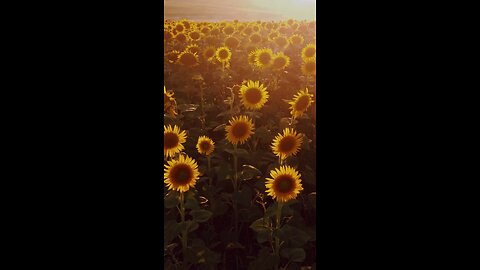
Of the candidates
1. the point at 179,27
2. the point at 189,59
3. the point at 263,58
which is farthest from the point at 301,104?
the point at 179,27

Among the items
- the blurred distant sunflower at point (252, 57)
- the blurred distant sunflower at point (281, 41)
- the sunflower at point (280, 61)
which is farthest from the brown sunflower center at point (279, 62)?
the blurred distant sunflower at point (281, 41)

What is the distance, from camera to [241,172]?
213 cm

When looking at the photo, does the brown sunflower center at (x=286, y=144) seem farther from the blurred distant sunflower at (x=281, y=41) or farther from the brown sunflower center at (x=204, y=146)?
the blurred distant sunflower at (x=281, y=41)

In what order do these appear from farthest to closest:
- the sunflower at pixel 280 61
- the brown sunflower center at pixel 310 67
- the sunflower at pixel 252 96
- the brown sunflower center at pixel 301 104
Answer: the sunflower at pixel 280 61 → the brown sunflower center at pixel 310 67 → the sunflower at pixel 252 96 → the brown sunflower center at pixel 301 104

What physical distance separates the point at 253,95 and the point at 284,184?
901mm

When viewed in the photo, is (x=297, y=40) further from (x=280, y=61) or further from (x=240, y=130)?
(x=240, y=130)

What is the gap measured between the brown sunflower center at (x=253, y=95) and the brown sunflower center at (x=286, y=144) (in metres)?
0.59

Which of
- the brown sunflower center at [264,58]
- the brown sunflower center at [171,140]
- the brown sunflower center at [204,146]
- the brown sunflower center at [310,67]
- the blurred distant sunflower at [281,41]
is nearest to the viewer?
the brown sunflower center at [171,140]

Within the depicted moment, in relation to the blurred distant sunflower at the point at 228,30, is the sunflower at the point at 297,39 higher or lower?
lower

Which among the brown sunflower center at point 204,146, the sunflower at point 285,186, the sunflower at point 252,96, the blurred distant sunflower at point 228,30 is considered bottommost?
the sunflower at point 285,186

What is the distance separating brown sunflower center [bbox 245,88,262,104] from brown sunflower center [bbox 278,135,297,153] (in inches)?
23.4

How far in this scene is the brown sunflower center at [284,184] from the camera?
5.62ft
